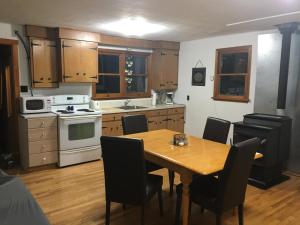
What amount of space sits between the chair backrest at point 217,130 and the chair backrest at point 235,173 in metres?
0.95

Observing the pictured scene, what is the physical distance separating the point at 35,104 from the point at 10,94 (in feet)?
2.09

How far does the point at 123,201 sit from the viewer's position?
231cm

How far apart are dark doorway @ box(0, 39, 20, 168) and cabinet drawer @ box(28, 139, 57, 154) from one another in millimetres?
516

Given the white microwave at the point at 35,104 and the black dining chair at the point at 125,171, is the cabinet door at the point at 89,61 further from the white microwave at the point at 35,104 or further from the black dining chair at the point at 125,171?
the black dining chair at the point at 125,171

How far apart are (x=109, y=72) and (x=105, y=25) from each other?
1.40 metres

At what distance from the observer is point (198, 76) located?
540 cm

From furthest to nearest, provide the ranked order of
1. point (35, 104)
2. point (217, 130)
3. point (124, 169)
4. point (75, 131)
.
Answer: point (75, 131) < point (35, 104) < point (217, 130) < point (124, 169)

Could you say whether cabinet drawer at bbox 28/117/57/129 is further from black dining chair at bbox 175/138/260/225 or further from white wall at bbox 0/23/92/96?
black dining chair at bbox 175/138/260/225

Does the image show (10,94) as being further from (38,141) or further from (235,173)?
(235,173)

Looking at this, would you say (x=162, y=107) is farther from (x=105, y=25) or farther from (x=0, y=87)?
(x=0, y=87)

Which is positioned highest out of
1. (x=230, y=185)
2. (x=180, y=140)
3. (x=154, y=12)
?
(x=154, y=12)

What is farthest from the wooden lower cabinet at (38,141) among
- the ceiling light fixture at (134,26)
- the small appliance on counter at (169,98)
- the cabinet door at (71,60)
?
the small appliance on counter at (169,98)

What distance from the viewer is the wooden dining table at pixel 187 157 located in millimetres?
2117

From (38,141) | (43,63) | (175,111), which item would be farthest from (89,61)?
(175,111)
